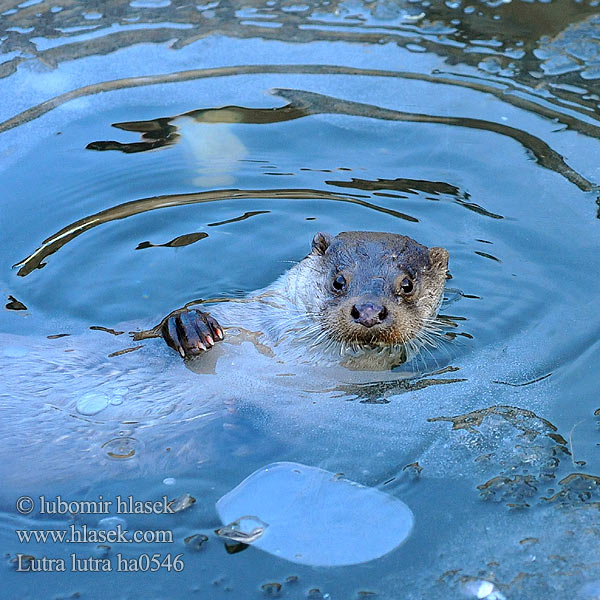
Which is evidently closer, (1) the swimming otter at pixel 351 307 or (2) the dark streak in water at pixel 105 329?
(1) the swimming otter at pixel 351 307

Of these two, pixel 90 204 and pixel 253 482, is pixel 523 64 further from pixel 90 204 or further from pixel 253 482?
pixel 253 482

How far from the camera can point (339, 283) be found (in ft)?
13.0

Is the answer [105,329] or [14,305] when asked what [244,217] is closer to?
[105,329]

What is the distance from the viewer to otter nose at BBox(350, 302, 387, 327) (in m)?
3.65

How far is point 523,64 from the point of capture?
19.7ft

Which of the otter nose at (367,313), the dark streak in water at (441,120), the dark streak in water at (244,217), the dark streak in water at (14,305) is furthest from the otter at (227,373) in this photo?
the dark streak in water at (441,120)

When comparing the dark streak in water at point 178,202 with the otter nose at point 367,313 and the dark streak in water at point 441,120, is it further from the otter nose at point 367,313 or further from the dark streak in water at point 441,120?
the otter nose at point 367,313

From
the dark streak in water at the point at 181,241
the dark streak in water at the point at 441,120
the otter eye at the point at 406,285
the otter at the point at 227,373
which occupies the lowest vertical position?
the otter at the point at 227,373

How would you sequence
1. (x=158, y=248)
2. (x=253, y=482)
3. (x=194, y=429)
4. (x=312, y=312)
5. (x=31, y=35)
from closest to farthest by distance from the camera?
(x=253, y=482)
(x=194, y=429)
(x=312, y=312)
(x=158, y=248)
(x=31, y=35)

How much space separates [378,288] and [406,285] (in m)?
0.19

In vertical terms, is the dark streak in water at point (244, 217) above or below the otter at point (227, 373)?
above

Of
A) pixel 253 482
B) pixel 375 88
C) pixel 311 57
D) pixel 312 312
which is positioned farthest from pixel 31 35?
pixel 253 482

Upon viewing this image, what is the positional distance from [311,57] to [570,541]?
4.08 m

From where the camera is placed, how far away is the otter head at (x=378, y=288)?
3.76 metres
